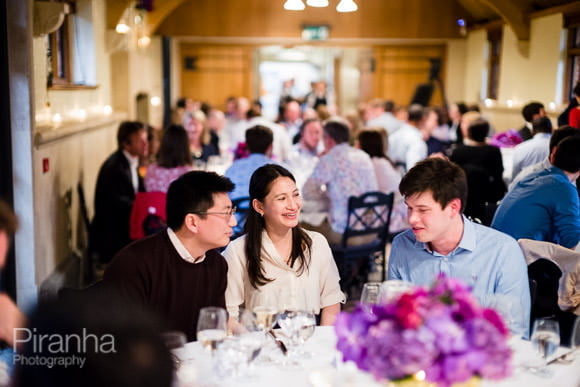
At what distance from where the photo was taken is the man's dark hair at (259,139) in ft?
17.4

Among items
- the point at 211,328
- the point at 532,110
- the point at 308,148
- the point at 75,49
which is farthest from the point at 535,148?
the point at 75,49

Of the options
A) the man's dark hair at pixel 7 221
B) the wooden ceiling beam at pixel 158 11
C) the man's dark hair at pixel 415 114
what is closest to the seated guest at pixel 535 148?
the man's dark hair at pixel 415 114

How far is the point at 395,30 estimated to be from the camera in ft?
43.7

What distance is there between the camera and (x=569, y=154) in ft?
12.2

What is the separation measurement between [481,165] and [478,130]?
0.34 m

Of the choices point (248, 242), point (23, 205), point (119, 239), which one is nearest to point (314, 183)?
point (119, 239)

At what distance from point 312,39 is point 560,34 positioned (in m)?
5.59

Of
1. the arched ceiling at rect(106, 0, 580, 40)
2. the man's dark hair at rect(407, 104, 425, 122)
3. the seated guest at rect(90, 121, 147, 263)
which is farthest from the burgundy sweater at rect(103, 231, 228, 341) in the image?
the man's dark hair at rect(407, 104, 425, 122)

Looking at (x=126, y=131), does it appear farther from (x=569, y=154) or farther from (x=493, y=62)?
(x=493, y=62)

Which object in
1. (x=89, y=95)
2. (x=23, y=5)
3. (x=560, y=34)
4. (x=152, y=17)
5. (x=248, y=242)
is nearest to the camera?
(x=248, y=242)

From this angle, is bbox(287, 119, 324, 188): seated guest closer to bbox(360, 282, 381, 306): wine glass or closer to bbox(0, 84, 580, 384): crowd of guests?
bbox(0, 84, 580, 384): crowd of guests

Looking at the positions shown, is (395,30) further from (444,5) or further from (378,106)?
(378,106)

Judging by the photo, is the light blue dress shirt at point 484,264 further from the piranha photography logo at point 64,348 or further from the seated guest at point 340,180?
the seated guest at point 340,180

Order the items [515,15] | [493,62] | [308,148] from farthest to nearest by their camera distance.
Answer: [493,62]
[515,15]
[308,148]
